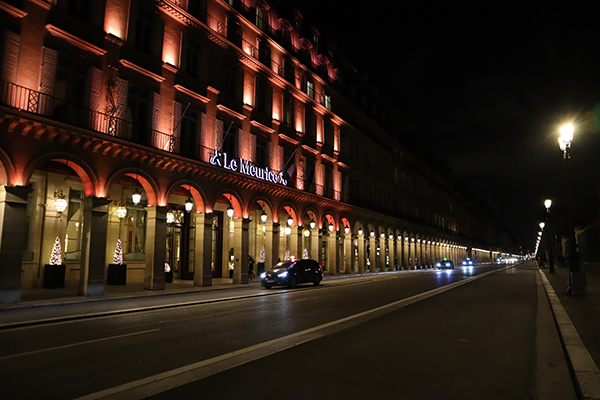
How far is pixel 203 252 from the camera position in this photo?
22906 millimetres

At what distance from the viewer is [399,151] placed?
60.4m

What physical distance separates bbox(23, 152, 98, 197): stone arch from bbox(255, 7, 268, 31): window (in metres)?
18.0

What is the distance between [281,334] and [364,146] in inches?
1589

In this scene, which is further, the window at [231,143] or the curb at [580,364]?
the window at [231,143]

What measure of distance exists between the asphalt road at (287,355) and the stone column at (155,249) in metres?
7.84

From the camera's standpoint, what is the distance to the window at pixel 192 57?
938 inches

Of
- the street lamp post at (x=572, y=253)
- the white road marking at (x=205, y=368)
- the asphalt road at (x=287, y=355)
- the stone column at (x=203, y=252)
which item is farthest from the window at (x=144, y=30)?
the street lamp post at (x=572, y=253)

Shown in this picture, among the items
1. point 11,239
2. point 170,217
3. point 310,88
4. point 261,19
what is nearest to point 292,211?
point 170,217

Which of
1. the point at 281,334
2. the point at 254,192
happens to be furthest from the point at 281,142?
the point at 281,334

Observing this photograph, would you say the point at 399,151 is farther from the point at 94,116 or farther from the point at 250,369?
the point at 250,369

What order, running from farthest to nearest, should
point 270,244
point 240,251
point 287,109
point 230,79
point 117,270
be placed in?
point 287,109
point 270,244
point 230,79
point 240,251
point 117,270

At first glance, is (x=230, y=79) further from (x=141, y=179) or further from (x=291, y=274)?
(x=291, y=274)

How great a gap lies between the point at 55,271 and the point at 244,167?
11.6m

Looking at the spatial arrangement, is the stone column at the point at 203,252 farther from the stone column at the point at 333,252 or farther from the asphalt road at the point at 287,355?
the stone column at the point at 333,252
